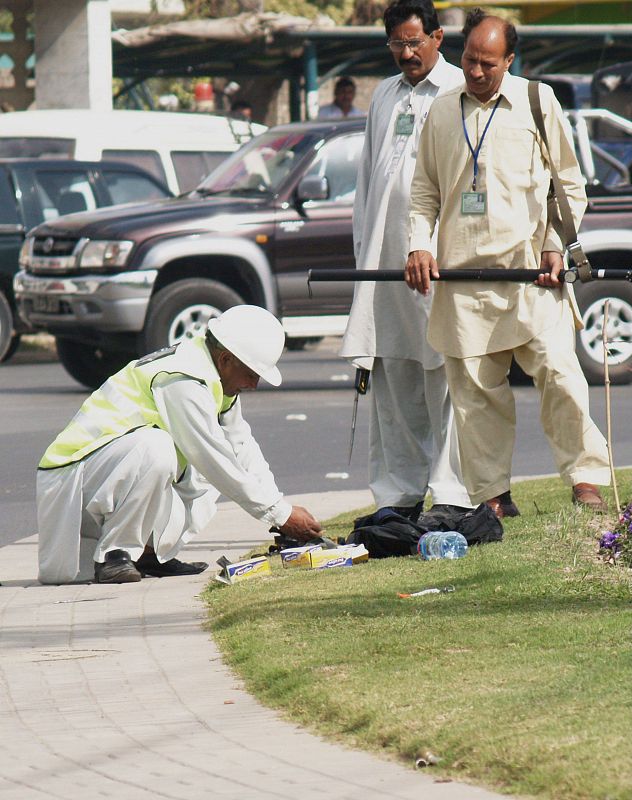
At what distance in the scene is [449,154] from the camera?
7242 millimetres

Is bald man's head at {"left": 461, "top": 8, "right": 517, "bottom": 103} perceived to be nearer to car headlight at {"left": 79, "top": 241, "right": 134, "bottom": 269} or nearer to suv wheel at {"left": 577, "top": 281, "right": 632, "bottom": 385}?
suv wheel at {"left": 577, "top": 281, "right": 632, "bottom": 385}

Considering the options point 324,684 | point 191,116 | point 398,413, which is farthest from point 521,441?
point 191,116

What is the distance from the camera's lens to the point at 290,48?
26.2m

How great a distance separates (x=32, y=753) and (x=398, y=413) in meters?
3.43

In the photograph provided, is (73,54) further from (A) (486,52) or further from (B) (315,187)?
(A) (486,52)

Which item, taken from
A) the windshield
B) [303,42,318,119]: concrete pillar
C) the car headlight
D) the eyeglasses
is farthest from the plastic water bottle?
[303,42,318,119]: concrete pillar

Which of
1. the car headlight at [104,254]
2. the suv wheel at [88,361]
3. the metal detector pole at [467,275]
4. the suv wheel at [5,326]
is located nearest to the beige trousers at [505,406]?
the metal detector pole at [467,275]

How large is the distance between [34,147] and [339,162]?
5754mm

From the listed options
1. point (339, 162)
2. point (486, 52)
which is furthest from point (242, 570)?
point (339, 162)

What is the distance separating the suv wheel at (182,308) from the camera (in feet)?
48.3

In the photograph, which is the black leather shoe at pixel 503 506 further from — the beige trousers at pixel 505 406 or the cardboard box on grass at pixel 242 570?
the cardboard box on grass at pixel 242 570

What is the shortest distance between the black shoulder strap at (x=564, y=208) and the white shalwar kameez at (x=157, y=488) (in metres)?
1.54

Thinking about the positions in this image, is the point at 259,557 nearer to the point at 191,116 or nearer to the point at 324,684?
the point at 324,684

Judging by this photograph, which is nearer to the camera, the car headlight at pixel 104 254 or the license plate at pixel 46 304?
the car headlight at pixel 104 254
